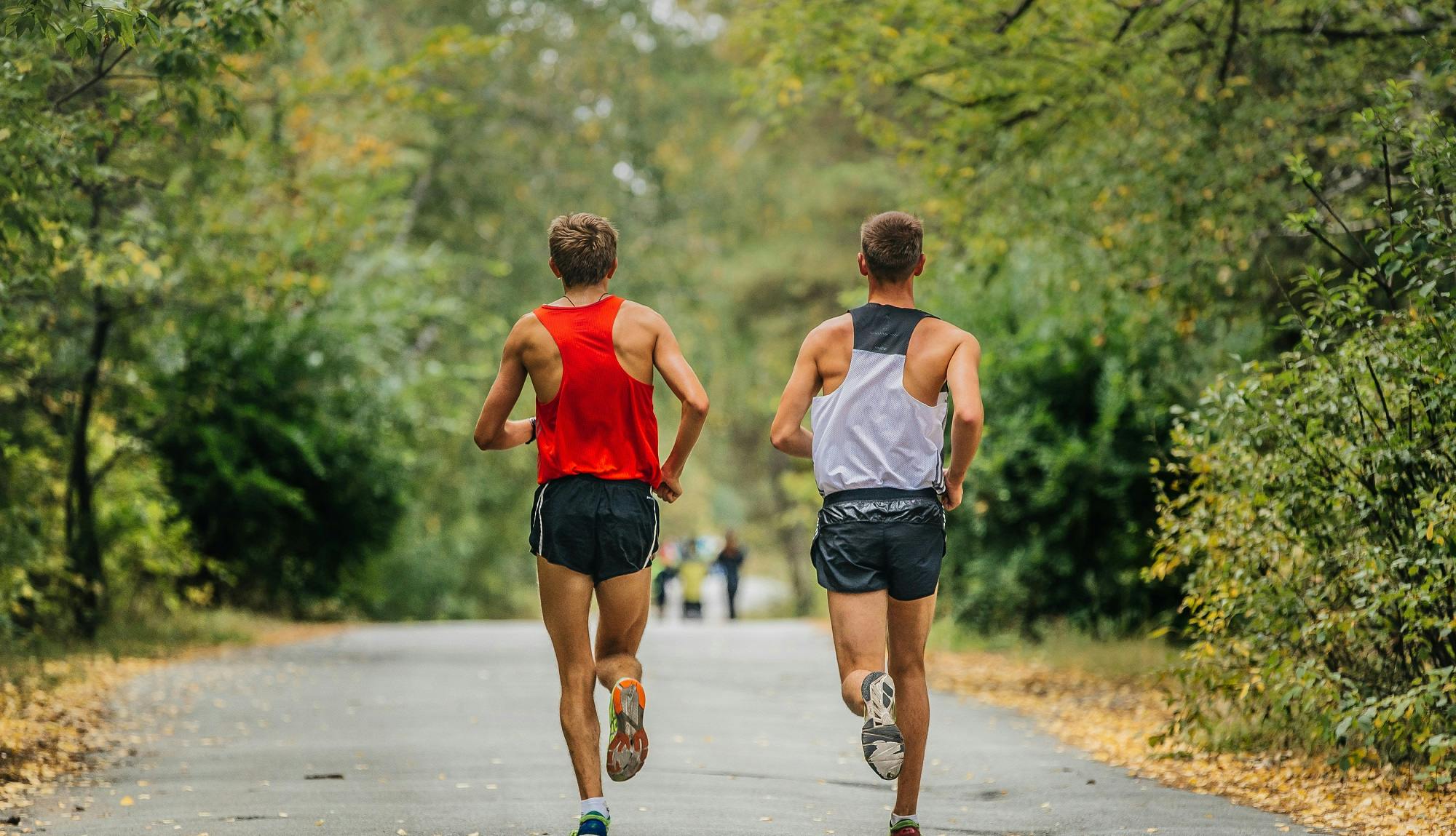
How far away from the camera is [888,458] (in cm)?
555

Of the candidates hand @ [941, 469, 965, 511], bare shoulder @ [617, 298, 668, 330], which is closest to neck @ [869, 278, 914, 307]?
hand @ [941, 469, 965, 511]

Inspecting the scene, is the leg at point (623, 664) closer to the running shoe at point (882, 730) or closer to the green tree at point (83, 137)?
the running shoe at point (882, 730)

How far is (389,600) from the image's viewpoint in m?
33.7

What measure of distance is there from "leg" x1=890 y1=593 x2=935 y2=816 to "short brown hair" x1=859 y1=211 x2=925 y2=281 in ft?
3.59

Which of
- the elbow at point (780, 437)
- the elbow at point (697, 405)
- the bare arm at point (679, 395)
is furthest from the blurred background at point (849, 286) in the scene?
the elbow at point (697, 405)

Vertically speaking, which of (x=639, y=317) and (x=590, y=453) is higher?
(x=639, y=317)

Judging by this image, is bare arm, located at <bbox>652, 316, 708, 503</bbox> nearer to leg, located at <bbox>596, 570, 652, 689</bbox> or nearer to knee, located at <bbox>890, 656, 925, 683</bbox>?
leg, located at <bbox>596, 570, 652, 689</bbox>

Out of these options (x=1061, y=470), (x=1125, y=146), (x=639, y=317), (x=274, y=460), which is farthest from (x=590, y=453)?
(x=274, y=460)

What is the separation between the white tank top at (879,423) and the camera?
18.2 feet

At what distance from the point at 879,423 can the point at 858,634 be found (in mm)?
691

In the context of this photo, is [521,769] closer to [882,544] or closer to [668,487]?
[668,487]

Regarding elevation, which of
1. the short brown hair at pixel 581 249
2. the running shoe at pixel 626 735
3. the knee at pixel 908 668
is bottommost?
the running shoe at pixel 626 735

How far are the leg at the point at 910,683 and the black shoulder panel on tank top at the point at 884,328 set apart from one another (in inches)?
33.1

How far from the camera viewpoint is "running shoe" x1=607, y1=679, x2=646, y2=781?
5.39m
